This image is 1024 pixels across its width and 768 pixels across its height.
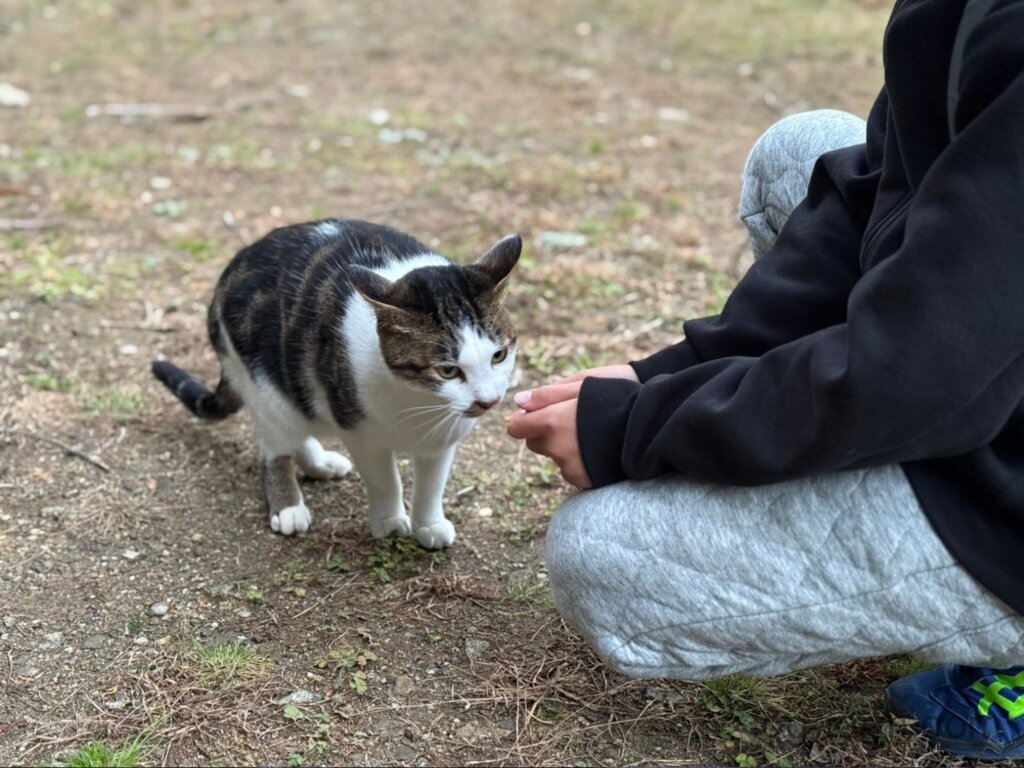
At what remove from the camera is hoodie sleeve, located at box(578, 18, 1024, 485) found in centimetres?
A: 144

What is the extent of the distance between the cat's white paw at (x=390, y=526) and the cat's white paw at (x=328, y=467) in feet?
1.28

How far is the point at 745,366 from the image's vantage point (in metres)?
1.81

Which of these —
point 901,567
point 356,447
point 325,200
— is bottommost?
point 325,200

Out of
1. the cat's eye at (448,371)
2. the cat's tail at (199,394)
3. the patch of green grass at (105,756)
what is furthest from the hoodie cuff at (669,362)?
the cat's tail at (199,394)

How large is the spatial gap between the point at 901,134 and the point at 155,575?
1982 millimetres

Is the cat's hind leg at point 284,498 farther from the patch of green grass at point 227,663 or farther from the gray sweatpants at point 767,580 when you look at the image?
the gray sweatpants at point 767,580

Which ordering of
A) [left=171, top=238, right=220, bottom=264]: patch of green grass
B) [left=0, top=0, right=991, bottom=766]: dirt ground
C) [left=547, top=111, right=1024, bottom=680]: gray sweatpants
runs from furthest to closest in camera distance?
1. [left=171, top=238, right=220, bottom=264]: patch of green grass
2. [left=0, top=0, right=991, bottom=766]: dirt ground
3. [left=547, top=111, right=1024, bottom=680]: gray sweatpants

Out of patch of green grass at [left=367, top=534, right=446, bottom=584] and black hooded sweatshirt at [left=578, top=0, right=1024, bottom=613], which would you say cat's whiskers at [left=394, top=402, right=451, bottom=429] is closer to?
patch of green grass at [left=367, top=534, right=446, bottom=584]

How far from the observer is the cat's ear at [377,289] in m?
2.39

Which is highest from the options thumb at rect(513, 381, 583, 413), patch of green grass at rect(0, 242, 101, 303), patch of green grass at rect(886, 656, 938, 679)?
thumb at rect(513, 381, 583, 413)

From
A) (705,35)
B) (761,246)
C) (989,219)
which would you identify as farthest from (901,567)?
(705,35)

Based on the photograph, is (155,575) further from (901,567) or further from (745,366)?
(901,567)

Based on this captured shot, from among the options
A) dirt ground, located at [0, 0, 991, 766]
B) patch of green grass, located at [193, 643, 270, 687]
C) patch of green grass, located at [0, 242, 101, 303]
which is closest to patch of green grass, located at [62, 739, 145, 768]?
dirt ground, located at [0, 0, 991, 766]

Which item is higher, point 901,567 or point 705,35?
point 901,567
